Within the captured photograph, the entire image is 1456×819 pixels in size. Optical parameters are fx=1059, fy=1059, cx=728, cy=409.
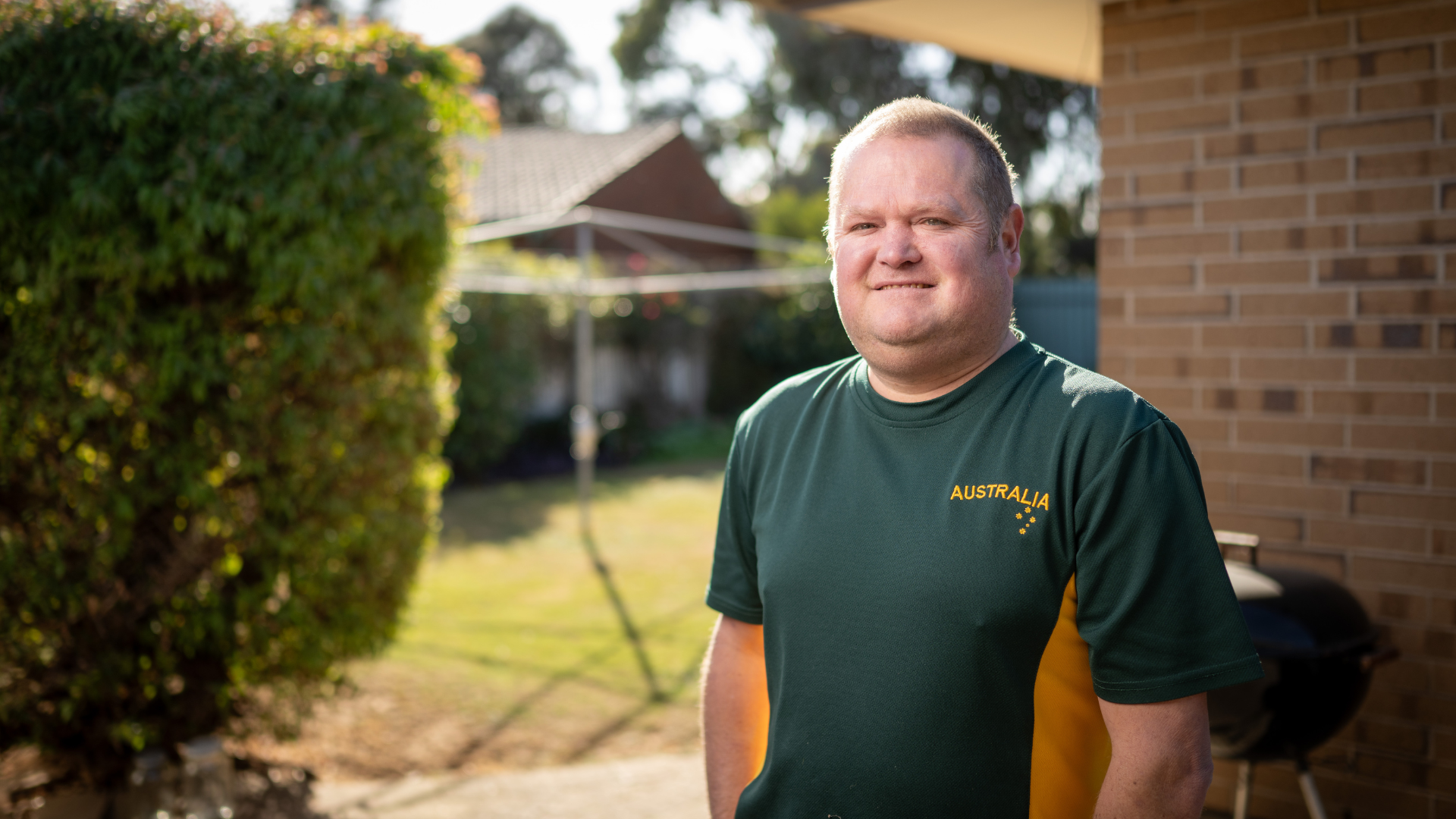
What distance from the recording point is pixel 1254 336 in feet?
11.5

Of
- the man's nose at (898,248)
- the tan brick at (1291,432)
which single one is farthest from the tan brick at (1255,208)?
the man's nose at (898,248)

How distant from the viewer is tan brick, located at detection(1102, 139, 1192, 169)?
3.62 meters

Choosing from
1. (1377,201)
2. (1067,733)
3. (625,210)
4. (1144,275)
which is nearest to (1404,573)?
(1377,201)

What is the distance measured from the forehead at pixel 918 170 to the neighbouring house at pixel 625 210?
457 inches

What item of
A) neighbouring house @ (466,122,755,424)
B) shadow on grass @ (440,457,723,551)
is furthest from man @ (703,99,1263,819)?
neighbouring house @ (466,122,755,424)

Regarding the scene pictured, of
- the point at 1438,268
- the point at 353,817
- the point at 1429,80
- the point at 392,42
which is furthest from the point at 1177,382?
the point at 353,817

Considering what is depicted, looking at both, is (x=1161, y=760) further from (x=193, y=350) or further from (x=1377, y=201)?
(x=193, y=350)

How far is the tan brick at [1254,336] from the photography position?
11.2 feet

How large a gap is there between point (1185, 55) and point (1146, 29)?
0.17 meters

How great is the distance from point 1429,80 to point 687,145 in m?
20.3

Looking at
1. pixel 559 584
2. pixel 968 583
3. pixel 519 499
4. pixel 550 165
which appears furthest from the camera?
pixel 550 165

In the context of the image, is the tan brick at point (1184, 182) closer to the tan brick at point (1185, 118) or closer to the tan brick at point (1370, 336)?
the tan brick at point (1185, 118)

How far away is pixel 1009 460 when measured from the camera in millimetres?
1586

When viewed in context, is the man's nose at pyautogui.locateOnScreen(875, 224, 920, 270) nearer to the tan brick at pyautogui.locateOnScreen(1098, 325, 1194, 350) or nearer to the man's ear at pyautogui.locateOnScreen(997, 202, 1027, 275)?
the man's ear at pyautogui.locateOnScreen(997, 202, 1027, 275)
